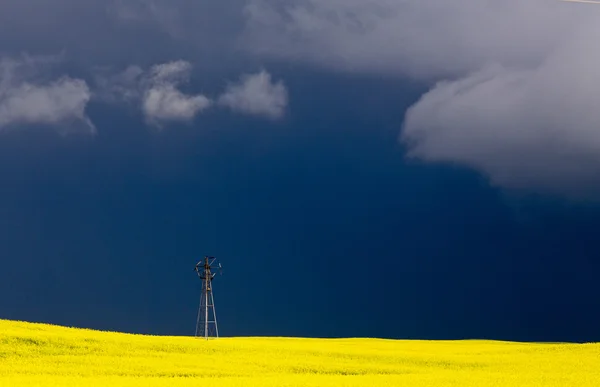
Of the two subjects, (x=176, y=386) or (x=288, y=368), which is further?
(x=288, y=368)

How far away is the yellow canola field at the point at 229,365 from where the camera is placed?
33594 mm

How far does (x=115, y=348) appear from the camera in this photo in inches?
1698

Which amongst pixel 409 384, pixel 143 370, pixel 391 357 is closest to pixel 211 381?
pixel 143 370

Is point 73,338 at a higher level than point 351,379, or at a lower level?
higher

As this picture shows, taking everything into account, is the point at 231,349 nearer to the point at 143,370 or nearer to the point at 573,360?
the point at 143,370

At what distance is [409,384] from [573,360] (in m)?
19.1

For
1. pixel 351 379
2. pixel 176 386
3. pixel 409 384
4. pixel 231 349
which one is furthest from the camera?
pixel 231 349

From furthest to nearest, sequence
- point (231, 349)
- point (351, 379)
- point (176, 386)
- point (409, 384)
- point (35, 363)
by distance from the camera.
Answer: point (231, 349) < point (35, 363) < point (351, 379) < point (409, 384) < point (176, 386)

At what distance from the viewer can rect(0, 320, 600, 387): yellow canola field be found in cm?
3359

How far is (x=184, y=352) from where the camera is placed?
44250 millimetres

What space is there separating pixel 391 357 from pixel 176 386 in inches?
758

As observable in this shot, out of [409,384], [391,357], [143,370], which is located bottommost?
[409,384]

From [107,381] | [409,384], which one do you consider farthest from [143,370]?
[409,384]

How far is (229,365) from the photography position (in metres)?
40.0
